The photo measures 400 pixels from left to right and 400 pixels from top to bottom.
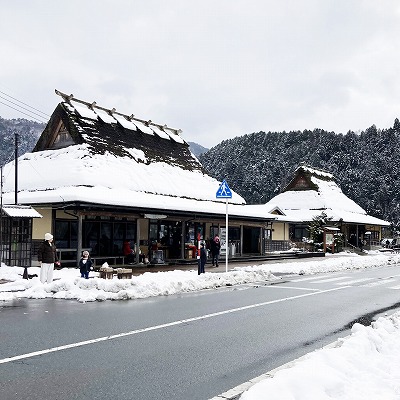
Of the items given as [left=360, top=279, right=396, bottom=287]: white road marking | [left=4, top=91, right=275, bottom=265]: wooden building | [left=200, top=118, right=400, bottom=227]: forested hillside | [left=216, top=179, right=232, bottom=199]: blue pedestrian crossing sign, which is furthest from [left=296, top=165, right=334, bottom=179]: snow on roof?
[left=216, top=179, right=232, bottom=199]: blue pedestrian crossing sign

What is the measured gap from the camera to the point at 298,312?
9.46m

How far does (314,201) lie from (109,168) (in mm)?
27618

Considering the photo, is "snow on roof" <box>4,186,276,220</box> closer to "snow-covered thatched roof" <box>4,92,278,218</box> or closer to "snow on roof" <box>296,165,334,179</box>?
"snow-covered thatched roof" <box>4,92,278,218</box>

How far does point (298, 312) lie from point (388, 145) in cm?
7405

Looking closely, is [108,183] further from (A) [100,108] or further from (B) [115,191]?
(A) [100,108]

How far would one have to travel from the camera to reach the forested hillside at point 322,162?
71.5 m

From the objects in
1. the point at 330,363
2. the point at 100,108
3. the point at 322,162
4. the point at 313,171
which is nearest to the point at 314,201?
the point at 313,171

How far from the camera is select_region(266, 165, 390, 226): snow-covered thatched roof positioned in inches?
1690

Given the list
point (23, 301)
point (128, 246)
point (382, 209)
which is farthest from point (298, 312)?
point (382, 209)

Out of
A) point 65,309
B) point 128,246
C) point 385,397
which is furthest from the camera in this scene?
point 128,246

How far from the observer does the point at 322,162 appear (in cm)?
7762

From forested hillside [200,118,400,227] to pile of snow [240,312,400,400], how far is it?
63048 millimetres

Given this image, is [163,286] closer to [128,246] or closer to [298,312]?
[298,312]

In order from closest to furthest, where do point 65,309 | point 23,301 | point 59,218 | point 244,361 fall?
point 244,361, point 65,309, point 23,301, point 59,218
